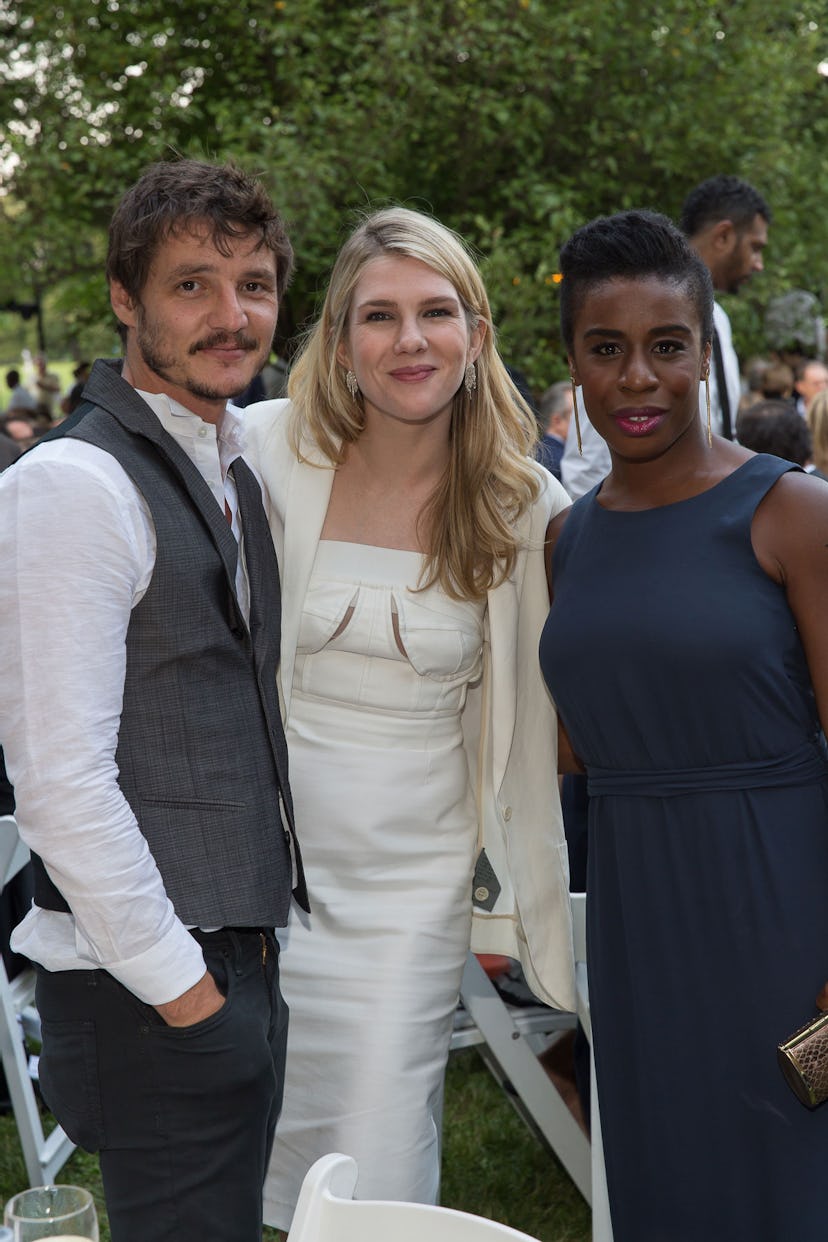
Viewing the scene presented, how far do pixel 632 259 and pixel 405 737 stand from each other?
1052mm

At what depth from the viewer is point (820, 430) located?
16.8ft

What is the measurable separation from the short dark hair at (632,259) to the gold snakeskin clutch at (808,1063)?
1.23 meters

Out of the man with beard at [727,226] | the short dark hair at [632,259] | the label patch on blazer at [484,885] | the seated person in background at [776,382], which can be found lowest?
the label patch on blazer at [484,885]

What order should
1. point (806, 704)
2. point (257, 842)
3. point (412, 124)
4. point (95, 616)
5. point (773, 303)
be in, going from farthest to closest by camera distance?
point (773, 303), point (412, 124), point (806, 704), point (257, 842), point (95, 616)

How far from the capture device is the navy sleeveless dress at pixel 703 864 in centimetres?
234

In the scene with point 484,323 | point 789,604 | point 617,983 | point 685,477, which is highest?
point 484,323

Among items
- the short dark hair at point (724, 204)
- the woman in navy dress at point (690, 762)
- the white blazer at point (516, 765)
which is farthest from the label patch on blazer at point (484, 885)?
the short dark hair at point (724, 204)

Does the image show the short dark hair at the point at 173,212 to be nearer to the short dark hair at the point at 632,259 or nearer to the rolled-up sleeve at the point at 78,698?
the rolled-up sleeve at the point at 78,698

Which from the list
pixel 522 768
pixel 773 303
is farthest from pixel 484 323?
pixel 773 303

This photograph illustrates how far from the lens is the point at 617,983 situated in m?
2.53

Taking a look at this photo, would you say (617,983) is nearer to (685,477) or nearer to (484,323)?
(685,477)

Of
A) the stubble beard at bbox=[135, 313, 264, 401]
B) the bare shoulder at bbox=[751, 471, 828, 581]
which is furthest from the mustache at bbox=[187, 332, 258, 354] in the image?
the bare shoulder at bbox=[751, 471, 828, 581]

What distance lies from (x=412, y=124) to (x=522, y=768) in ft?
21.3

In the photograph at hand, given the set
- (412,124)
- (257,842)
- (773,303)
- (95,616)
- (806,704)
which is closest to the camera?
(95,616)
